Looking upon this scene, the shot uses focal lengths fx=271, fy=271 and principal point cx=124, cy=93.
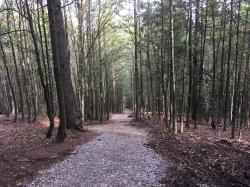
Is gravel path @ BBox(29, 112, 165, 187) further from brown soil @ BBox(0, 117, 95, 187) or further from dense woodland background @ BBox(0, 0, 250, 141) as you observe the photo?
dense woodland background @ BBox(0, 0, 250, 141)

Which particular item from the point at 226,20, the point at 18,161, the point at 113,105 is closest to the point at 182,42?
the point at 226,20

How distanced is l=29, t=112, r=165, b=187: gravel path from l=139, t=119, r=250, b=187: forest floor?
1.60 ft

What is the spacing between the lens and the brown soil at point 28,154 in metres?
6.69

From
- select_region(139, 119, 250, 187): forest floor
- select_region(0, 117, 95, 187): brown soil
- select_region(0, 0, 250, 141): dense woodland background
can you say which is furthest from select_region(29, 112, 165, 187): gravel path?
select_region(0, 0, 250, 141): dense woodland background

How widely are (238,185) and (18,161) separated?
6.09 m

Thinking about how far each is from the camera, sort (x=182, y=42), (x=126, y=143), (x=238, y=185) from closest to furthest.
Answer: (x=238, y=185), (x=126, y=143), (x=182, y=42)

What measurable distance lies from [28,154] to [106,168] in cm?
273

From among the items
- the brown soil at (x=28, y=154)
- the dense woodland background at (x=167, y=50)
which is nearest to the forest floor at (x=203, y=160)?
the dense woodland background at (x=167, y=50)

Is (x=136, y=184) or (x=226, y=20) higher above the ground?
(x=226, y=20)

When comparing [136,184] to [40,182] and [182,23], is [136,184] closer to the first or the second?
[40,182]

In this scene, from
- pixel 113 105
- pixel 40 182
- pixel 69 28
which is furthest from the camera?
pixel 113 105

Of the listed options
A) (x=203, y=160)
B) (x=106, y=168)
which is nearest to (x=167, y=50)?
(x=203, y=160)

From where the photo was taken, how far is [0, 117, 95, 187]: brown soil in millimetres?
6691

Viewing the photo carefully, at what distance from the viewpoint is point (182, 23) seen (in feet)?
52.6
